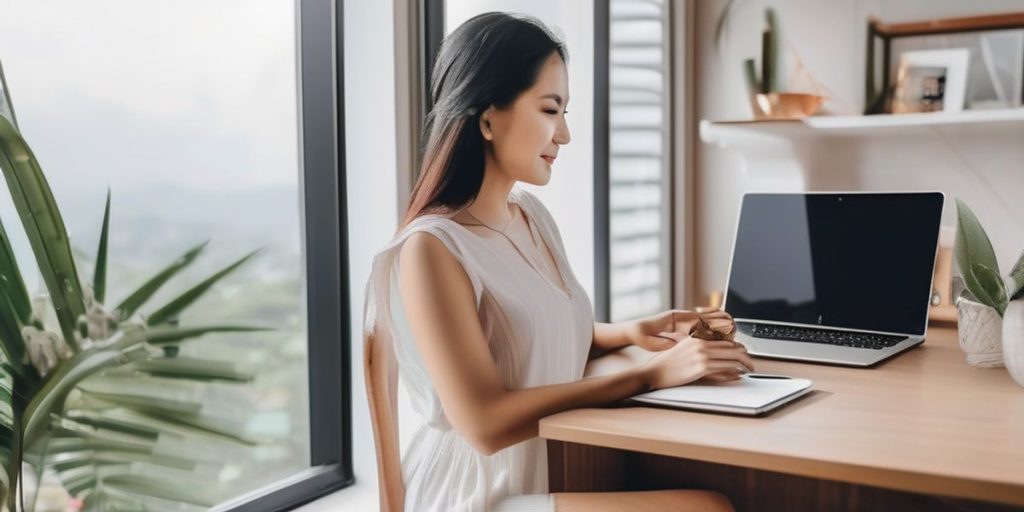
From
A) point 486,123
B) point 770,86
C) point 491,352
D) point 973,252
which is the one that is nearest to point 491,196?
point 486,123

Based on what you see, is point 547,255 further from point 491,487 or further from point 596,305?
point 596,305

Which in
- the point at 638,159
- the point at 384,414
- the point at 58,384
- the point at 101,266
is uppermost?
the point at 638,159

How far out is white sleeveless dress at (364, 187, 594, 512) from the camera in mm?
1217

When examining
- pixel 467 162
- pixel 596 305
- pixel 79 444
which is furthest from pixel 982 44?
pixel 79 444

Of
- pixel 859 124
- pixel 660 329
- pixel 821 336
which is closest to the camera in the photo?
pixel 660 329

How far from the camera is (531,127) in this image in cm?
129

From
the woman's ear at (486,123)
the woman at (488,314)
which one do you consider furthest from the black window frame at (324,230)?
the woman's ear at (486,123)

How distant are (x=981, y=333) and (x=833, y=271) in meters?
0.44

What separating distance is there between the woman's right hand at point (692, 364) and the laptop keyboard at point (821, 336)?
519 mm

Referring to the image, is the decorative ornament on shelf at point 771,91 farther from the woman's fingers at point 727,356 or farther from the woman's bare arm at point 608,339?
the woman's fingers at point 727,356

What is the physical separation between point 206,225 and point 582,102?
1150mm

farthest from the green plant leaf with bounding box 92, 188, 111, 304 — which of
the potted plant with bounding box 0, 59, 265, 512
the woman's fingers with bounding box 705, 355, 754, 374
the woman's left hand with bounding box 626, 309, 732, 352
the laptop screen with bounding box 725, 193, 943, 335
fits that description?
the laptop screen with bounding box 725, 193, 943, 335

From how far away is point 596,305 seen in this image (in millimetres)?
2303

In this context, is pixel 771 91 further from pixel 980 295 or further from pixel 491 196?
pixel 491 196
